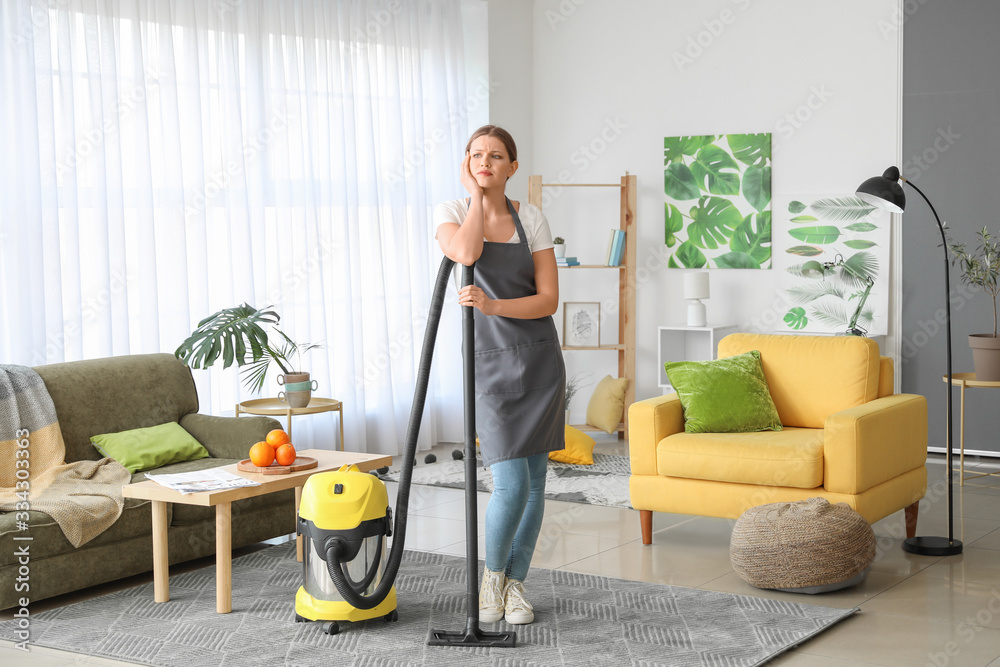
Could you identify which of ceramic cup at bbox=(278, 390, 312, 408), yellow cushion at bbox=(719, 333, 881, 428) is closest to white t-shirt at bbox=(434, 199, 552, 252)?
yellow cushion at bbox=(719, 333, 881, 428)

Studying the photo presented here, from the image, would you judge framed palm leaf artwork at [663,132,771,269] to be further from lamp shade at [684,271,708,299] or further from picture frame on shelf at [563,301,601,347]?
picture frame on shelf at [563,301,601,347]

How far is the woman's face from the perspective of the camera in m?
3.15

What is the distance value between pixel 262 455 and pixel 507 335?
1.12 meters

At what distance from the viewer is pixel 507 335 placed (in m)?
3.18

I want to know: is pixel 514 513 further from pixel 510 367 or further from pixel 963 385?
pixel 963 385

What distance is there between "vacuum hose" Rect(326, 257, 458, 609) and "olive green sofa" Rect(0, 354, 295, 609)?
0.97 meters

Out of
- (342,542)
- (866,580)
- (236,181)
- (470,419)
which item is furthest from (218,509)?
(236,181)

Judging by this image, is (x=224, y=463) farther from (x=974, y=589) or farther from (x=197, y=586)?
(x=974, y=589)

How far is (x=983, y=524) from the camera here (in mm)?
4652

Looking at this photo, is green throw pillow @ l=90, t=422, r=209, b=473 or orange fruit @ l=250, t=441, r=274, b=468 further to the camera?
green throw pillow @ l=90, t=422, r=209, b=473

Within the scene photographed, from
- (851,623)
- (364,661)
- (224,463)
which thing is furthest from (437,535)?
(851,623)

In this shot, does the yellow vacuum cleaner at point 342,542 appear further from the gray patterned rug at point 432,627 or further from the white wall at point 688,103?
the white wall at point 688,103

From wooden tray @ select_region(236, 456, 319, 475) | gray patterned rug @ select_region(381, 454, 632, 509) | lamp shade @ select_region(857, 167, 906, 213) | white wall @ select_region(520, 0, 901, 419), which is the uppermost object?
white wall @ select_region(520, 0, 901, 419)

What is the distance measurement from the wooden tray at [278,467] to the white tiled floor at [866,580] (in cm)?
63
